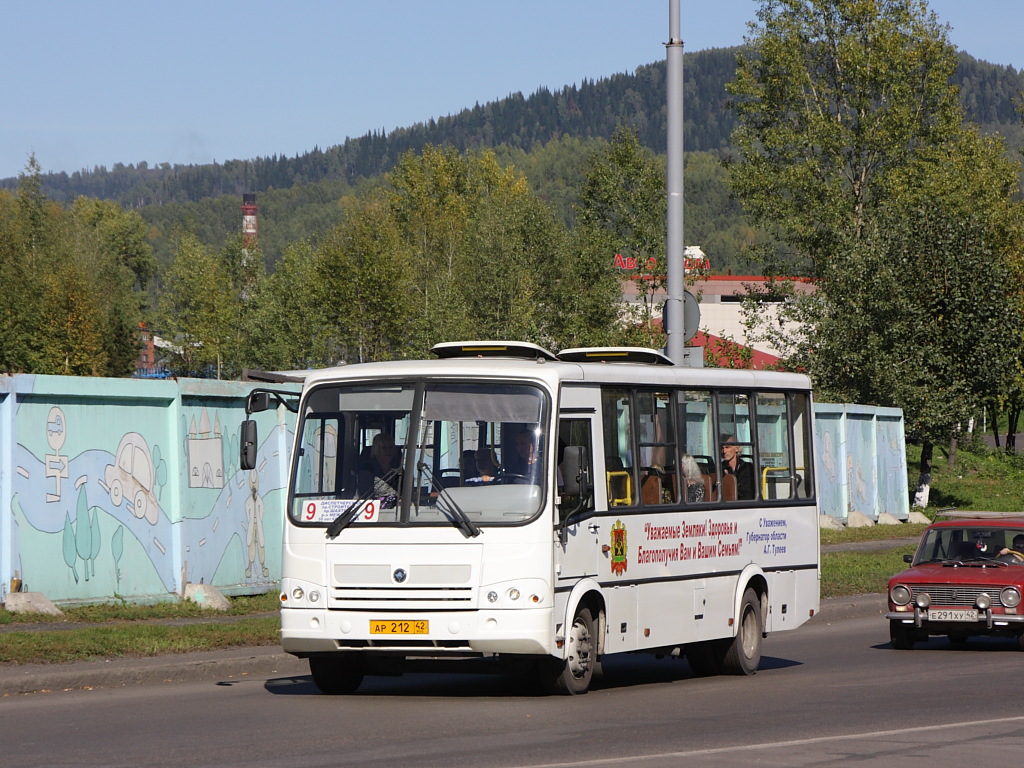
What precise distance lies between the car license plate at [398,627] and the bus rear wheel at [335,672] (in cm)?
99

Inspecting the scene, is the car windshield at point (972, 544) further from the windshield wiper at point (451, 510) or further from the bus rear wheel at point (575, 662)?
the windshield wiper at point (451, 510)

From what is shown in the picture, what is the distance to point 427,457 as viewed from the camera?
11.6m

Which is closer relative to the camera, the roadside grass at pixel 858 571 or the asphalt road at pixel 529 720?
the asphalt road at pixel 529 720

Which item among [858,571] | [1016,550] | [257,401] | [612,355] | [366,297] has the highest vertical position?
[366,297]

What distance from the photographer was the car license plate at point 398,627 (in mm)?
11156

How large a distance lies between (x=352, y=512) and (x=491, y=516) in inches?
42.4

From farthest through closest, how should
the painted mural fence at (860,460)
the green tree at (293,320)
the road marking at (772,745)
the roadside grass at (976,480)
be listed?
the green tree at (293,320), the roadside grass at (976,480), the painted mural fence at (860,460), the road marking at (772,745)

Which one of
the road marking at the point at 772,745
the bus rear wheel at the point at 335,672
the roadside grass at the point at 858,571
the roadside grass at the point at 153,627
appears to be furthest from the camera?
the roadside grass at the point at 858,571

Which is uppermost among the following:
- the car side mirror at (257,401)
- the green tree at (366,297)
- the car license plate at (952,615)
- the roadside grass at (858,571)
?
the green tree at (366,297)

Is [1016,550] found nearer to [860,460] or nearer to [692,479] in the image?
[692,479]

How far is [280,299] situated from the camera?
95.1m

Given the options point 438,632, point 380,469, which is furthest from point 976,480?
point 438,632

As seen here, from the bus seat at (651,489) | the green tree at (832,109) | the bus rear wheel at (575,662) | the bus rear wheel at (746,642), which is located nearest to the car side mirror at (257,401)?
the bus rear wheel at (575,662)

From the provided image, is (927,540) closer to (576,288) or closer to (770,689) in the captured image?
(770,689)
